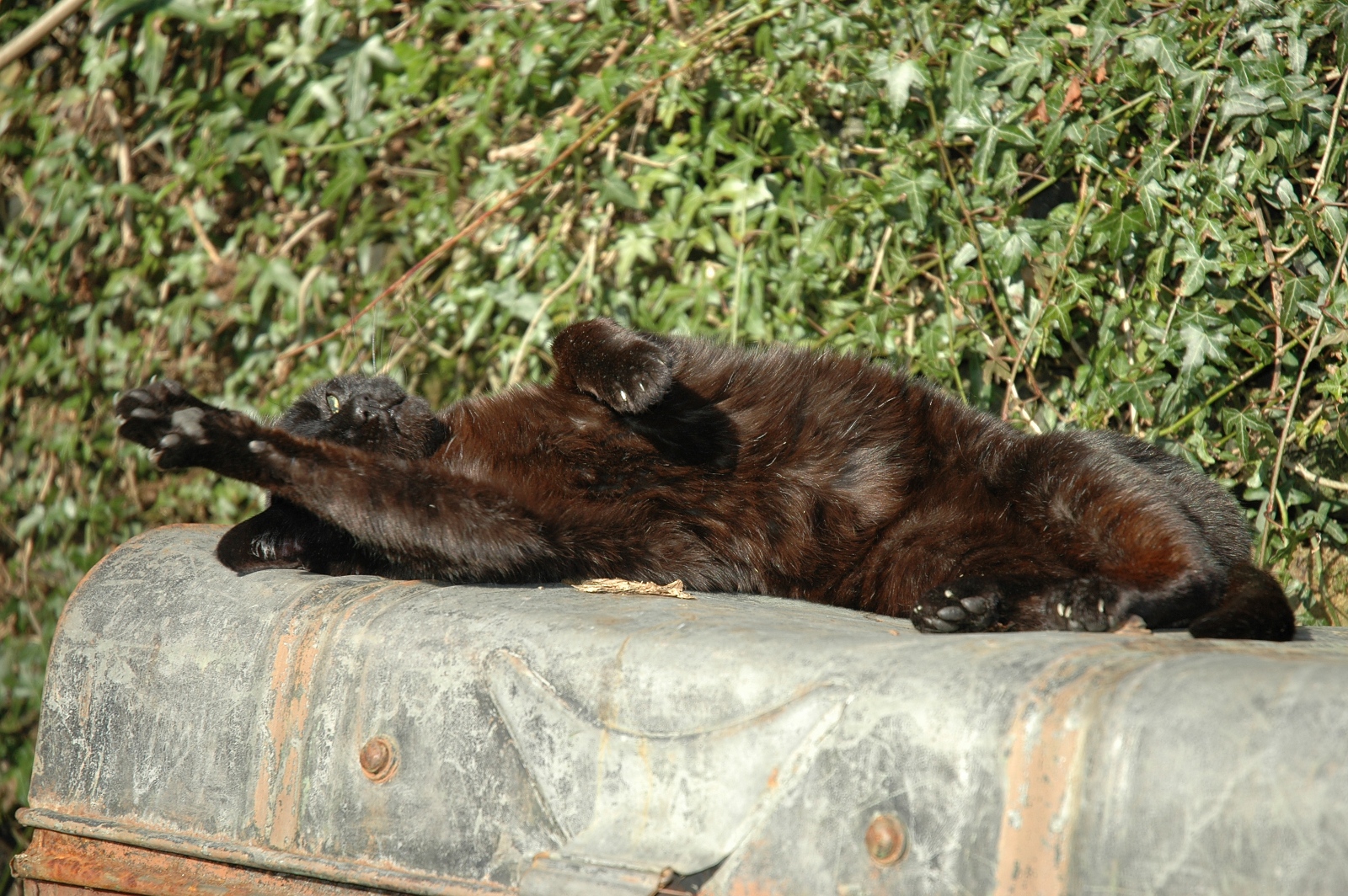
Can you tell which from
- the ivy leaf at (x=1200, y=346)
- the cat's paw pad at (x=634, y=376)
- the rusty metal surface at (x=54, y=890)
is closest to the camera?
the rusty metal surface at (x=54, y=890)

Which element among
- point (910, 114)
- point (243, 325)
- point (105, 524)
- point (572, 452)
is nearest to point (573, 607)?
point (572, 452)

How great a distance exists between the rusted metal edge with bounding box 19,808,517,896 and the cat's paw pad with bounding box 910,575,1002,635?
0.84m

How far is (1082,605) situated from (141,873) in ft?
5.25

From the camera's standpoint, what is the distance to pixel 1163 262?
274 cm

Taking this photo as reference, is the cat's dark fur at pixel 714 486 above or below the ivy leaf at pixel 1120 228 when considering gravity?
below

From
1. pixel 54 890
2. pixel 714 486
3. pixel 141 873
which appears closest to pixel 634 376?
pixel 714 486

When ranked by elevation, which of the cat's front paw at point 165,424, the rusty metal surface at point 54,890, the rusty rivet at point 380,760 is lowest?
the rusty metal surface at point 54,890

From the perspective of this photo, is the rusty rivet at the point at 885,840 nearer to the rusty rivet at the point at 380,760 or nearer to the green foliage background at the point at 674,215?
the rusty rivet at the point at 380,760

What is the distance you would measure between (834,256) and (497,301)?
1.14 metres

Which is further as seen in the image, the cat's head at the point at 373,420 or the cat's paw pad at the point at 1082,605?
the cat's head at the point at 373,420

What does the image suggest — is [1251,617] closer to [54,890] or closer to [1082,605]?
[1082,605]

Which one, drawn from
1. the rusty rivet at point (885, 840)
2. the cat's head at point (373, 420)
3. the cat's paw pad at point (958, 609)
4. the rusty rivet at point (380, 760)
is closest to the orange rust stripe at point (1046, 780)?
the rusty rivet at point (885, 840)

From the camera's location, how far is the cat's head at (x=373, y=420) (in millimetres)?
2459

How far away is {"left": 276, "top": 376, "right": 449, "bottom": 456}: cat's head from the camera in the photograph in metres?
2.46
